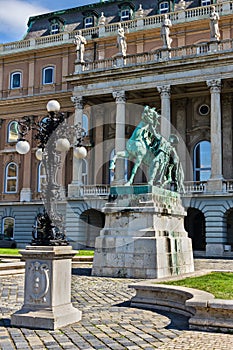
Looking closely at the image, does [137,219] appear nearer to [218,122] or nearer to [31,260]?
[31,260]

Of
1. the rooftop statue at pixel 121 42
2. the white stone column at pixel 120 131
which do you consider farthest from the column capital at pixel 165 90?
the rooftop statue at pixel 121 42

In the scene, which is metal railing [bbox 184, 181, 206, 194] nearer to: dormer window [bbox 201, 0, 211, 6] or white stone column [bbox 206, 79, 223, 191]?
white stone column [bbox 206, 79, 223, 191]

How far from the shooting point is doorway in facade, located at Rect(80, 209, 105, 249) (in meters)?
34.2

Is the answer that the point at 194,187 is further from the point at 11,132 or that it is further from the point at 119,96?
the point at 11,132

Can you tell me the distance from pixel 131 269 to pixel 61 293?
6872 mm

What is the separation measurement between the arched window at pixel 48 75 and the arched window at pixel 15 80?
2.51 metres

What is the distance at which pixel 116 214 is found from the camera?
50.4ft

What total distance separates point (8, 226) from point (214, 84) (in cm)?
2065

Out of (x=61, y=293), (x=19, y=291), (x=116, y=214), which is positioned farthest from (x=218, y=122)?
(x=61, y=293)

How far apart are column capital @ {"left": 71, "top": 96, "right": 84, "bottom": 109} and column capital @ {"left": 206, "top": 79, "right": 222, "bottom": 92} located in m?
9.80

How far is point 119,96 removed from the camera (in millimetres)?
34156

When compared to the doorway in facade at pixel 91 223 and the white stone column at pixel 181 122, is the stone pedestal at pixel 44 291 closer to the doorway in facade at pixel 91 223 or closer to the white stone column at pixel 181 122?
the doorway in facade at pixel 91 223

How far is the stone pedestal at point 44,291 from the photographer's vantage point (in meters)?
7.59

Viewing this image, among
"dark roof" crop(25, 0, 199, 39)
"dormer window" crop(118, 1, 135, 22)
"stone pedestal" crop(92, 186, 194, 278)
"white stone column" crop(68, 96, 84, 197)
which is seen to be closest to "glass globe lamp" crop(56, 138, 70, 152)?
"stone pedestal" crop(92, 186, 194, 278)
